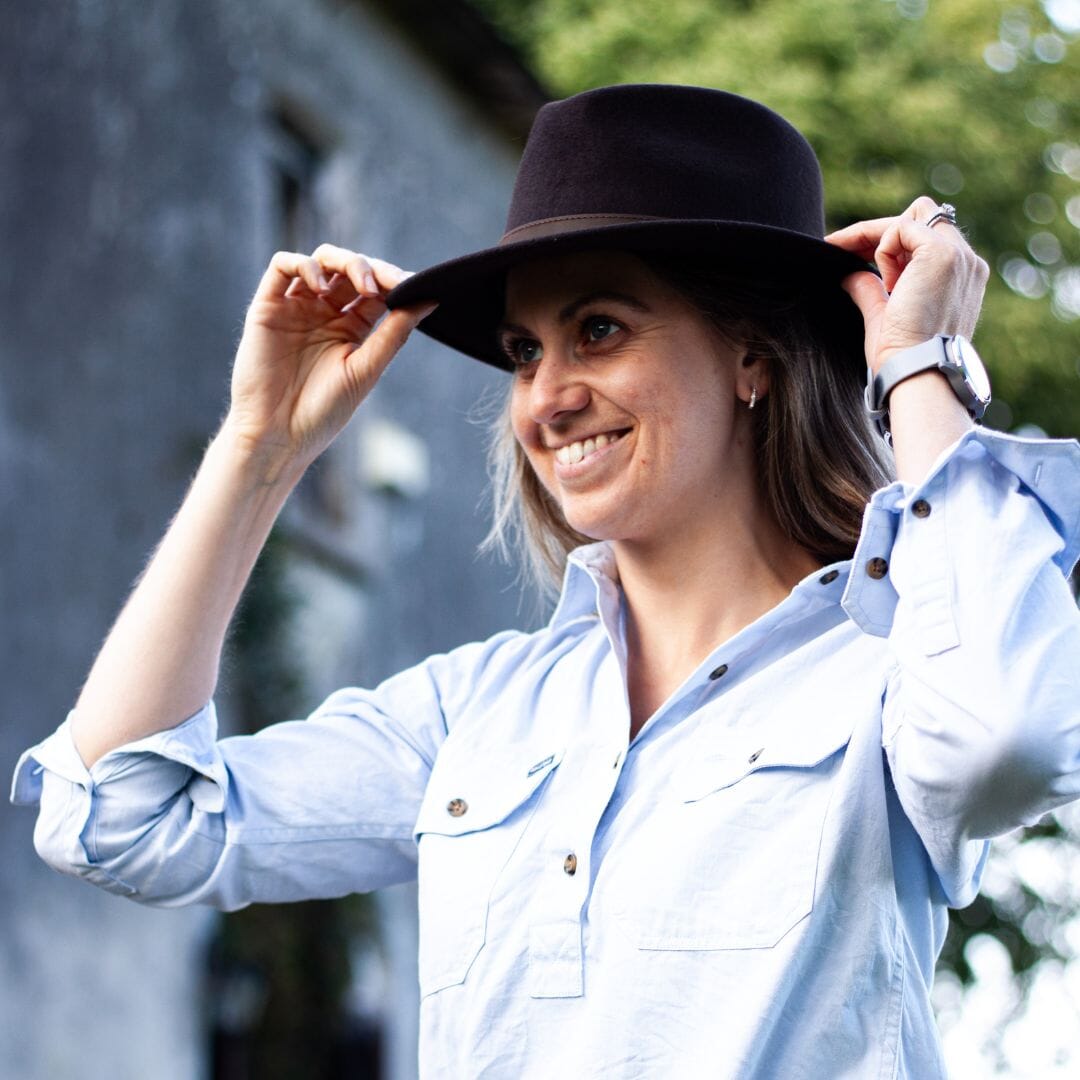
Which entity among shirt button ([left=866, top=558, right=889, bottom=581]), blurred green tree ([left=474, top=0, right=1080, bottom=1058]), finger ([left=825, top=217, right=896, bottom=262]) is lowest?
shirt button ([left=866, top=558, right=889, bottom=581])

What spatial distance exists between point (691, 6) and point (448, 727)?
1211 cm

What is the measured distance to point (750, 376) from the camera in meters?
2.64

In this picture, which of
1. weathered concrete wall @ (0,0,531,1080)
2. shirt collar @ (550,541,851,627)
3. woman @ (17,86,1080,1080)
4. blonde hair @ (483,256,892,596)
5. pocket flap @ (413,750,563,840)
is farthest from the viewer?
weathered concrete wall @ (0,0,531,1080)

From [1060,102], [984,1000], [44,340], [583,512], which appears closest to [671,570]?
[583,512]

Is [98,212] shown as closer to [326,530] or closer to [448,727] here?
[326,530]

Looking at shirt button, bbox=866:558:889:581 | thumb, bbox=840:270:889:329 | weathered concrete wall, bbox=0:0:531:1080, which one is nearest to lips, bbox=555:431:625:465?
thumb, bbox=840:270:889:329

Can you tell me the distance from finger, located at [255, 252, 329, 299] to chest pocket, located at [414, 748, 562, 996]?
0.71 metres

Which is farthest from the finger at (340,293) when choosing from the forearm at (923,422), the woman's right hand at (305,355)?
the forearm at (923,422)

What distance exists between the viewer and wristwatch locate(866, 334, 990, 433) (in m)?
2.18

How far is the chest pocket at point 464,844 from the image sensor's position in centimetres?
238

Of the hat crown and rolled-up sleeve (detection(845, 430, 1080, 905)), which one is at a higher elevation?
the hat crown

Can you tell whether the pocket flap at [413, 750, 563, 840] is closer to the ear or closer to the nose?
the nose

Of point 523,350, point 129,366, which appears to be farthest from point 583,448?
point 129,366

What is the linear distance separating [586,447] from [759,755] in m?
0.50
